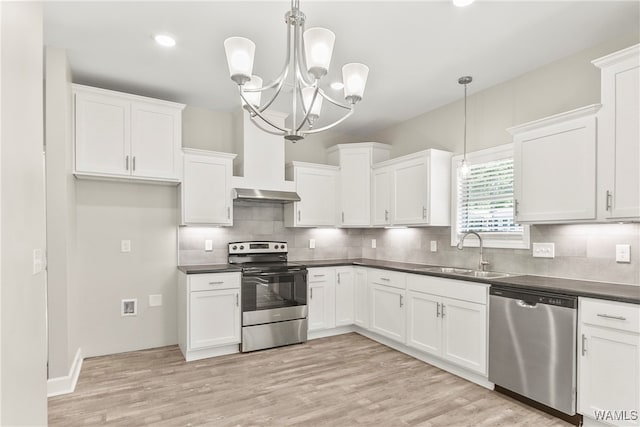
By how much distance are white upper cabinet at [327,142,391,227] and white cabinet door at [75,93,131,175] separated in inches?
100

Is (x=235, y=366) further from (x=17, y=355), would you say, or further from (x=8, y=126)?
(x=8, y=126)

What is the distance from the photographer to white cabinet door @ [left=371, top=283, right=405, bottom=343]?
3777 millimetres

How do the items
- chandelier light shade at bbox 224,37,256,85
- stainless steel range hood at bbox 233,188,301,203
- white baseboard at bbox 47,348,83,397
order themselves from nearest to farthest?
chandelier light shade at bbox 224,37,256,85 → white baseboard at bbox 47,348,83,397 → stainless steel range hood at bbox 233,188,301,203

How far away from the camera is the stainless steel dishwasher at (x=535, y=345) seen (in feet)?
7.84

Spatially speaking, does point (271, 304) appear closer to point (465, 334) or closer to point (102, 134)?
point (465, 334)

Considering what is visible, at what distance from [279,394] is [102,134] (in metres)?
2.78

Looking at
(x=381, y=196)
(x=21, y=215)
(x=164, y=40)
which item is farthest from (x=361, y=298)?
(x=21, y=215)

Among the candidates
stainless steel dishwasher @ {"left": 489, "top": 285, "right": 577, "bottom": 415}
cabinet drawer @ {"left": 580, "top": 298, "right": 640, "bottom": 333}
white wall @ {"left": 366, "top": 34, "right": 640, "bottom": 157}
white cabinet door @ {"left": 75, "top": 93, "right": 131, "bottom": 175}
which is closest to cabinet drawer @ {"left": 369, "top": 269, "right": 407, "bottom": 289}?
stainless steel dishwasher @ {"left": 489, "top": 285, "right": 577, "bottom": 415}

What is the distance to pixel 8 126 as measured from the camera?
4.73 feet

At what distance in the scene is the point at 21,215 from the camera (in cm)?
157

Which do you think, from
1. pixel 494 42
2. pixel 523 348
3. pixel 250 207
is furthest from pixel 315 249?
pixel 494 42

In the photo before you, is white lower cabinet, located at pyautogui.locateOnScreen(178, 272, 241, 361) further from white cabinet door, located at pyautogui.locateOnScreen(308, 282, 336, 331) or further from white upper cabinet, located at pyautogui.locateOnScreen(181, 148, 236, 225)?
white cabinet door, located at pyautogui.locateOnScreen(308, 282, 336, 331)

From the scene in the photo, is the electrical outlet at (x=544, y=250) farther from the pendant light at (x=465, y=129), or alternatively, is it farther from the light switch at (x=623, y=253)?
the pendant light at (x=465, y=129)

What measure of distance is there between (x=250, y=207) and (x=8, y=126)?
306cm
